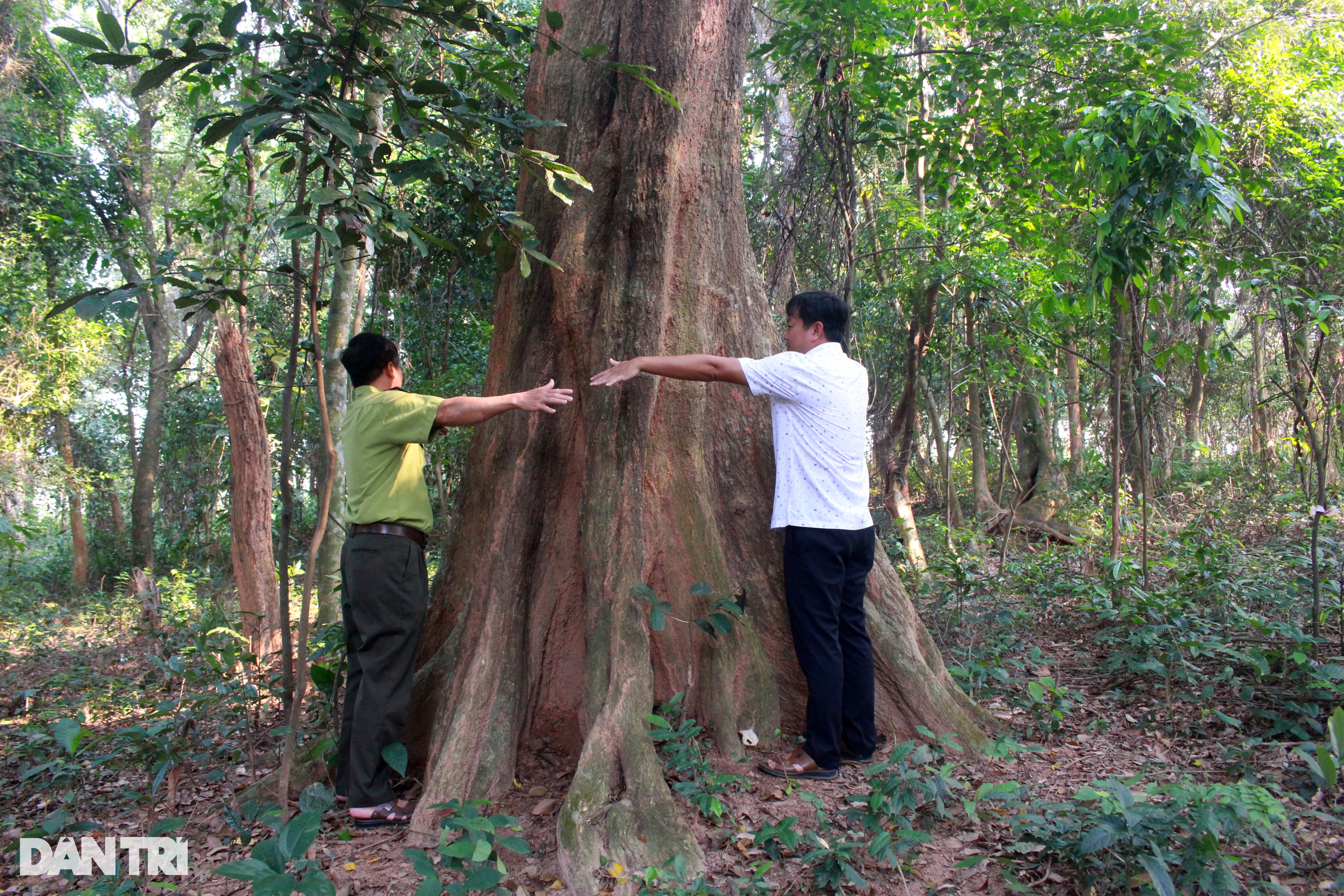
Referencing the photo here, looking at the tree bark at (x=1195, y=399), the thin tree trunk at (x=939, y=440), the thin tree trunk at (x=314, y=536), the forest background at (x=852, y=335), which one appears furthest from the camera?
the tree bark at (x=1195, y=399)

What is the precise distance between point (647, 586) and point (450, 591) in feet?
3.39

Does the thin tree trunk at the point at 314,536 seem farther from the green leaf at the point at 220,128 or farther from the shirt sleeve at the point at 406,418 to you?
the green leaf at the point at 220,128

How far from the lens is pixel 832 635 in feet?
11.1

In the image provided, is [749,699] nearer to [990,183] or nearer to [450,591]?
[450,591]

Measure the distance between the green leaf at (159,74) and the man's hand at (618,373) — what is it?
1.72m

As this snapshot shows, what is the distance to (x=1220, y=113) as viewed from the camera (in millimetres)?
10281

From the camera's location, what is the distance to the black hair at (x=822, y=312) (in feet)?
11.5

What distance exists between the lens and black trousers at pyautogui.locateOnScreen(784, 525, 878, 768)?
335cm

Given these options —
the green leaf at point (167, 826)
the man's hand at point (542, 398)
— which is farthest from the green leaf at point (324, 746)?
the man's hand at point (542, 398)

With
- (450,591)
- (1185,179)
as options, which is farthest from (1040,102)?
(450,591)

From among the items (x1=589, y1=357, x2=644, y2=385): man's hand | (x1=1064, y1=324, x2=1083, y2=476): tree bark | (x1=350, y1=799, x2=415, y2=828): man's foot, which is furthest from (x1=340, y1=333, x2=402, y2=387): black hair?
(x1=1064, y1=324, x2=1083, y2=476): tree bark

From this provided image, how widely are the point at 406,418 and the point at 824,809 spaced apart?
6.80 ft

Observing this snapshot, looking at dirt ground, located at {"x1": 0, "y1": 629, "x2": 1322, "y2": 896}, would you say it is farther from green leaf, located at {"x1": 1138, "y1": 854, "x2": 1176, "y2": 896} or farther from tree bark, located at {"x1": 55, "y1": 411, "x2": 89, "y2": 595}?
tree bark, located at {"x1": 55, "y1": 411, "x2": 89, "y2": 595}

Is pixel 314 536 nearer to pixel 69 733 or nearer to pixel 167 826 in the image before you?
pixel 167 826
